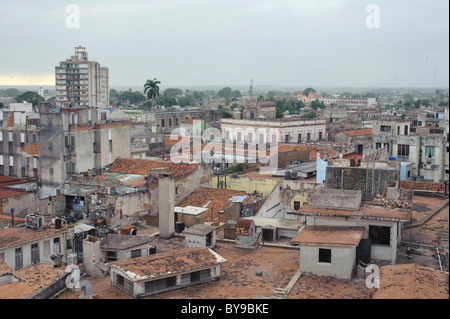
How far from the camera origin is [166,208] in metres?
17.2

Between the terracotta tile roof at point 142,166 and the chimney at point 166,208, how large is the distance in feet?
27.7

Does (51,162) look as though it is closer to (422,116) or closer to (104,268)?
(104,268)

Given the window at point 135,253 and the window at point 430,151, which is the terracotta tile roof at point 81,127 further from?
the window at point 430,151

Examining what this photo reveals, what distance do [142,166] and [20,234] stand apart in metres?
11.2

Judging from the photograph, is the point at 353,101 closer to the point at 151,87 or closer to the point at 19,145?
the point at 151,87

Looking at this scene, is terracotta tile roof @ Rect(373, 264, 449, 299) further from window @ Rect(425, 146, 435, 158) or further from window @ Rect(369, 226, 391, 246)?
window @ Rect(425, 146, 435, 158)

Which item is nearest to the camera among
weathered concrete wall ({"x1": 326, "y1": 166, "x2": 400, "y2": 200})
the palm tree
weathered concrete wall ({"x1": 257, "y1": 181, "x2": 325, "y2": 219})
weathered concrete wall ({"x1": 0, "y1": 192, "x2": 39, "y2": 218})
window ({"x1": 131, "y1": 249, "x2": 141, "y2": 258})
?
window ({"x1": 131, "y1": 249, "x2": 141, "y2": 258})

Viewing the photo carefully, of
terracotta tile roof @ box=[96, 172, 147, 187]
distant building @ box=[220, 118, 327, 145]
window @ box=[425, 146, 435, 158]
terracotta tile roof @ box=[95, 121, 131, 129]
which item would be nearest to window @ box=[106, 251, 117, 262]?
terracotta tile roof @ box=[96, 172, 147, 187]

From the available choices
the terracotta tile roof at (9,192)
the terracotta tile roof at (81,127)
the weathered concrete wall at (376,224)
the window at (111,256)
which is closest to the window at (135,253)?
the window at (111,256)

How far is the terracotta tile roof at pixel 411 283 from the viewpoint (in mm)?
10562

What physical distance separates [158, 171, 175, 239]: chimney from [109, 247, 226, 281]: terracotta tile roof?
3.41 metres

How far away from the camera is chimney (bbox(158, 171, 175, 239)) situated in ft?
56.1

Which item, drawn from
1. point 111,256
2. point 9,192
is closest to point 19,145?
point 9,192
